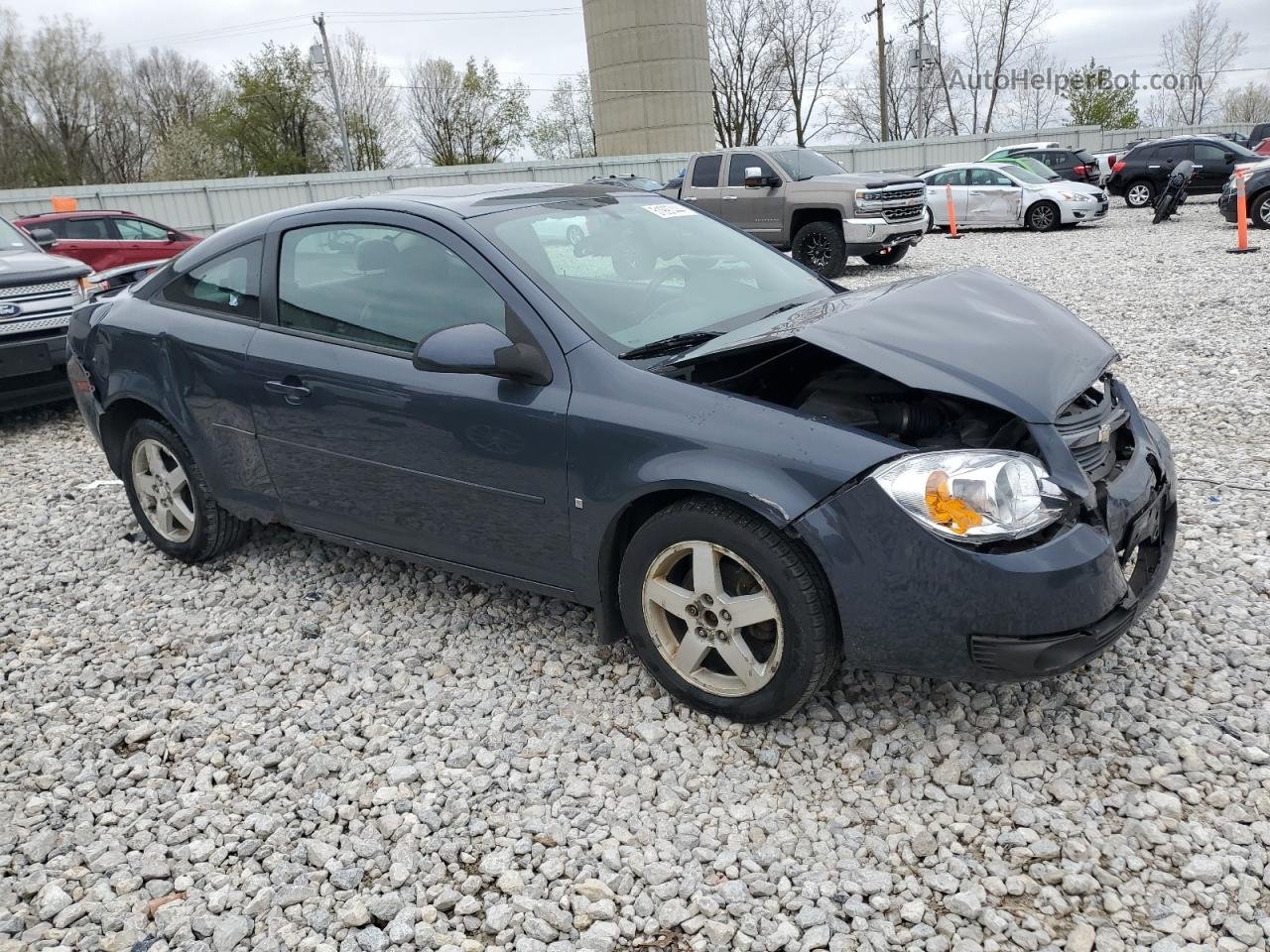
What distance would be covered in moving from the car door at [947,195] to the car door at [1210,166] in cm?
540

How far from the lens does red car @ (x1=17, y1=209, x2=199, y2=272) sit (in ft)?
47.6

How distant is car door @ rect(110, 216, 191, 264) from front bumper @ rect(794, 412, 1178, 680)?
14.7 m

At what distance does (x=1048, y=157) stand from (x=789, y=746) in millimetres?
24744

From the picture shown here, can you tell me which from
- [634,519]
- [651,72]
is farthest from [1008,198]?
[651,72]

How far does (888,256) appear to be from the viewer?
573 inches

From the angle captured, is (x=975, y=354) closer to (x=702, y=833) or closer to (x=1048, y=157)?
(x=702, y=833)

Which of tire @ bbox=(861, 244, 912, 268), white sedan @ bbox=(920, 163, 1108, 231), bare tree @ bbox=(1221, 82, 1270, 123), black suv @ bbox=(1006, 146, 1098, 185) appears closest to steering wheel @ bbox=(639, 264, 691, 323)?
tire @ bbox=(861, 244, 912, 268)

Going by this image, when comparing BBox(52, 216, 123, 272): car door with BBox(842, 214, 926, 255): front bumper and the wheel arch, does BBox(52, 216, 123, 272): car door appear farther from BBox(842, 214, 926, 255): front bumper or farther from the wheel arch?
the wheel arch

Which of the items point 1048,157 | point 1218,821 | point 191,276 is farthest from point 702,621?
point 1048,157

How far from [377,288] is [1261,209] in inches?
677

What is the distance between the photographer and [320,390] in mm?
3709

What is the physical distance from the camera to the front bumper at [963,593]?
102 inches

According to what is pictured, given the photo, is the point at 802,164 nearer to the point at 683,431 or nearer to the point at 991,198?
the point at 991,198

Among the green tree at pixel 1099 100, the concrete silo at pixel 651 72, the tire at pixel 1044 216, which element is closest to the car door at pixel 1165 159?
the tire at pixel 1044 216
